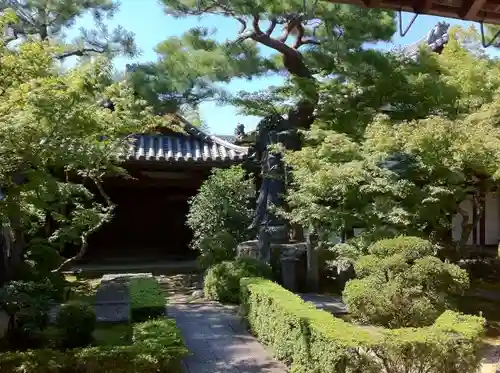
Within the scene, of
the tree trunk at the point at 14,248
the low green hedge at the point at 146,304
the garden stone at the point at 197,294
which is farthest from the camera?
the garden stone at the point at 197,294

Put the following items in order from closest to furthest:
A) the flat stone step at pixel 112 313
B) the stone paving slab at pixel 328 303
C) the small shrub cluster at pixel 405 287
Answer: the small shrub cluster at pixel 405 287, the flat stone step at pixel 112 313, the stone paving slab at pixel 328 303

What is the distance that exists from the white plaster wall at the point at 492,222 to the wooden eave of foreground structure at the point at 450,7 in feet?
38.7

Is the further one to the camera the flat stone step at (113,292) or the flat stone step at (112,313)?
the flat stone step at (113,292)

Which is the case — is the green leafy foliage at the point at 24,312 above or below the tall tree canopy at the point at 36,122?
below

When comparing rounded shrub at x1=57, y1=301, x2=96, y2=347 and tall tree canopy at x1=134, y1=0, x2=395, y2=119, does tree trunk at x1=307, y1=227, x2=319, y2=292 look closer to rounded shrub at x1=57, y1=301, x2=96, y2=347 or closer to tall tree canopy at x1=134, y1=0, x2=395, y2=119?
tall tree canopy at x1=134, y1=0, x2=395, y2=119

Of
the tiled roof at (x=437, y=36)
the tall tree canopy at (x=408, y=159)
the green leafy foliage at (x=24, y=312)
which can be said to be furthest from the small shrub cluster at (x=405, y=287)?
the tiled roof at (x=437, y=36)

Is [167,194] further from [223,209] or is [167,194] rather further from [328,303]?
[328,303]

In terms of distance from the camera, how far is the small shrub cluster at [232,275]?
34.7 ft

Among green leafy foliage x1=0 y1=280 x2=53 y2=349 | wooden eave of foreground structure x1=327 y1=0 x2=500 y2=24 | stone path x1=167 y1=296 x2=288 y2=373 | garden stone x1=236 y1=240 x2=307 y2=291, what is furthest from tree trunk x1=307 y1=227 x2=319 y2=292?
wooden eave of foreground structure x1=327 y1=0 x2=500 y2=24

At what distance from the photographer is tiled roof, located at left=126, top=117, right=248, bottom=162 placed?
1461 cm

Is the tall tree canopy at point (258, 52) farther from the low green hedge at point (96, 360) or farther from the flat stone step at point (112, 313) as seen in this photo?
the low green hedge at point (96, 360)

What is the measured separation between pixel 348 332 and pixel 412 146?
15.8ft

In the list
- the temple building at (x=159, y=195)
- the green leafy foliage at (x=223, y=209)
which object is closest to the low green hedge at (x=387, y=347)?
the green leafy foliage at (x=223, y=209)

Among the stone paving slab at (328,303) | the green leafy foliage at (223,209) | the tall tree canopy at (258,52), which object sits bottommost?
the stone paving slab at (328,303)
